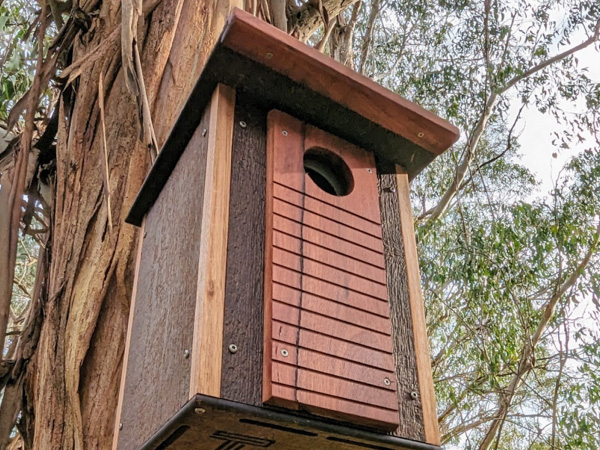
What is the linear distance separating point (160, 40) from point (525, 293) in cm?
300

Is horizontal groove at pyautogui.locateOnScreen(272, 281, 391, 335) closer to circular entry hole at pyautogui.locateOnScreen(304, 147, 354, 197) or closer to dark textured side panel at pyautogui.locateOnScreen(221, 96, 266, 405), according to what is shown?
dark textured side panel at pyautogui.locateOnScreen(221, 96, 266, 405)

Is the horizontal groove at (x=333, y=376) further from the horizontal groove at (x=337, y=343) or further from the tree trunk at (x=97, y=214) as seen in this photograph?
the tree trunk at (x=97, y=214)

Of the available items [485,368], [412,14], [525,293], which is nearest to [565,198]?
[525,293]

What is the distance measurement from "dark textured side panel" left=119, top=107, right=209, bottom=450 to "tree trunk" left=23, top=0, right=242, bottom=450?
298 millimetres

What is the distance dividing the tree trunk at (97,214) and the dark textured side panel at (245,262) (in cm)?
59

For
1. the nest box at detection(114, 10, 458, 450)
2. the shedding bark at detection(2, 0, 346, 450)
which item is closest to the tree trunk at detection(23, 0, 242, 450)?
the shedding bark at detection(2, 0, 346, 450)

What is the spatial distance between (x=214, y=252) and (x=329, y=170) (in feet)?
1.25

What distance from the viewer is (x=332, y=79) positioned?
1.18 metres

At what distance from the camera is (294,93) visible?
120cm

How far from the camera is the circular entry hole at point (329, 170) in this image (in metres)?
1.24

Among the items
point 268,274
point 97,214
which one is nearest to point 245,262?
point 268,274

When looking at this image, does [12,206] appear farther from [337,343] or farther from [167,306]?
[337,343]

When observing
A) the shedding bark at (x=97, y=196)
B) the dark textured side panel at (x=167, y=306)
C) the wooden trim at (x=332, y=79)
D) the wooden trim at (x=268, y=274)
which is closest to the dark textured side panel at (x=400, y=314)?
the wooden trim at (x=332, y=79)

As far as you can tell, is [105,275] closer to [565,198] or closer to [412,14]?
[565,198]
